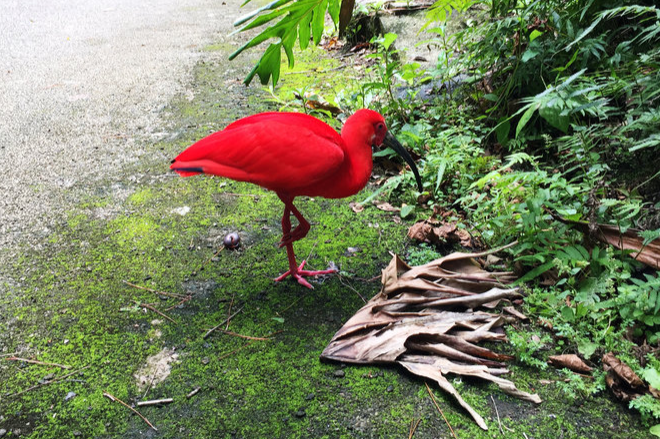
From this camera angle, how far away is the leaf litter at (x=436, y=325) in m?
2.07

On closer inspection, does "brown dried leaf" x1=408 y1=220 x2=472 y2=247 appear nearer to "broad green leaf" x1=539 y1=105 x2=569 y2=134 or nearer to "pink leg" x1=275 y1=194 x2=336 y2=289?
"pink leg" x1=275 y1=194 x2=336 y2=289

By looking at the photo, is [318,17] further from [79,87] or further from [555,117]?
[79,87]

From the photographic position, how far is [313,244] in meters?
3.01

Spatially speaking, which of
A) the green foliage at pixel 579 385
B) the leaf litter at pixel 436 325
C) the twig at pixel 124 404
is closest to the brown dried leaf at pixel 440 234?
the leaf litter at pixel 436 325

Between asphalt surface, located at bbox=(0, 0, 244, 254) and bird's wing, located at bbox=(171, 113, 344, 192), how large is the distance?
132 centimetres

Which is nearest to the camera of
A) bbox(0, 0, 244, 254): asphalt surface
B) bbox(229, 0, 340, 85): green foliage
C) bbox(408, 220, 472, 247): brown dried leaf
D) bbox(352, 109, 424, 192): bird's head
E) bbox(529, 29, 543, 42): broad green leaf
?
bbox(352, 109, 424, 192): bird's head

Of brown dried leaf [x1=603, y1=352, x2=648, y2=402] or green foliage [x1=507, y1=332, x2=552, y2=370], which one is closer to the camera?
brown dried leaf [x1=603, y1=352, x2=648, y2=402]

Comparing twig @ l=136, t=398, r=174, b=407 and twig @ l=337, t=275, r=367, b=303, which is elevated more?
twig @ l=337, t=275, r=367, b=303

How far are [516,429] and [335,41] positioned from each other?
5.44 meters

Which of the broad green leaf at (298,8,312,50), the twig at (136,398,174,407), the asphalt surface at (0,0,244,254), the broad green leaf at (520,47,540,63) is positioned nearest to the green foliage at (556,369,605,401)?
the twig at (136,398,174,407)

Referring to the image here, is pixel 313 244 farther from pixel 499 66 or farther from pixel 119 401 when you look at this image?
pixel 499 66

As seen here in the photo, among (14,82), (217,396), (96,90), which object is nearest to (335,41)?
(96,90)

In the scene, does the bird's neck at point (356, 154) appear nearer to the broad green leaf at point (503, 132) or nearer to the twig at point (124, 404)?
the broad green leaf at point (503, 132)

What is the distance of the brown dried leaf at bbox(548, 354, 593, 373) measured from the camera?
6.73 ft
